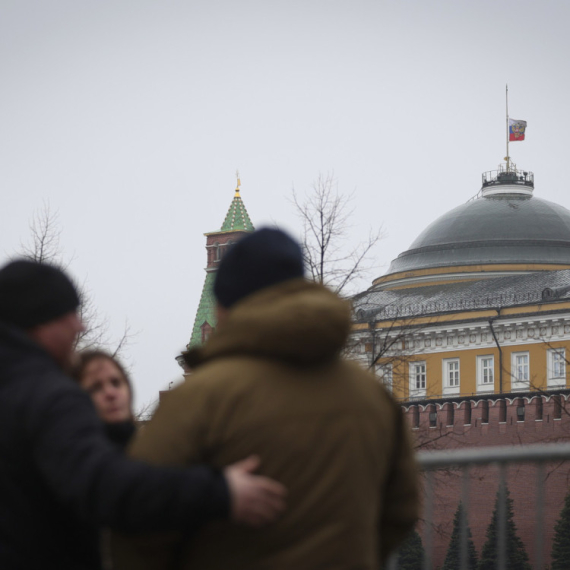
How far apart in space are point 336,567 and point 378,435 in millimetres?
353

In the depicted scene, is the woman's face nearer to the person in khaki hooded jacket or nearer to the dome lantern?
the person in khaki hooded jacket

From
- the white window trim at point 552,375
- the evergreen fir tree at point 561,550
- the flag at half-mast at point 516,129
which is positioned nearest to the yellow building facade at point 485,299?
the white window trim at point 552,375

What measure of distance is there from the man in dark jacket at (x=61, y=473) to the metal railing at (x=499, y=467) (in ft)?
5.98

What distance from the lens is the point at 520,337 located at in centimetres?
5131

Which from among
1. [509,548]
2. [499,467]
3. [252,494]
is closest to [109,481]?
[252,494]

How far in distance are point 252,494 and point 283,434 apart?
0.18 metres

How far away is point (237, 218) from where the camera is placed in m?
66.6

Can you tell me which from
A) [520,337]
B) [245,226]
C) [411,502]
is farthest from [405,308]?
[411,502]

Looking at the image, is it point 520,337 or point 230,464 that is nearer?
point 230,464

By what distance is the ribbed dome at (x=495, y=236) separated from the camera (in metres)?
61.3

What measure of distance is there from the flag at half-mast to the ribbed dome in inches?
209

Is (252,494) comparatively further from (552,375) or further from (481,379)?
(481,379)

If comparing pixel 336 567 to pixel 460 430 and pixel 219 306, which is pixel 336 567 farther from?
pixel 460 430

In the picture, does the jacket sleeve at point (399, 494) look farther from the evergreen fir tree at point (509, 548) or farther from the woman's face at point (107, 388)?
the evergreen fir tree at point (509, 548)
